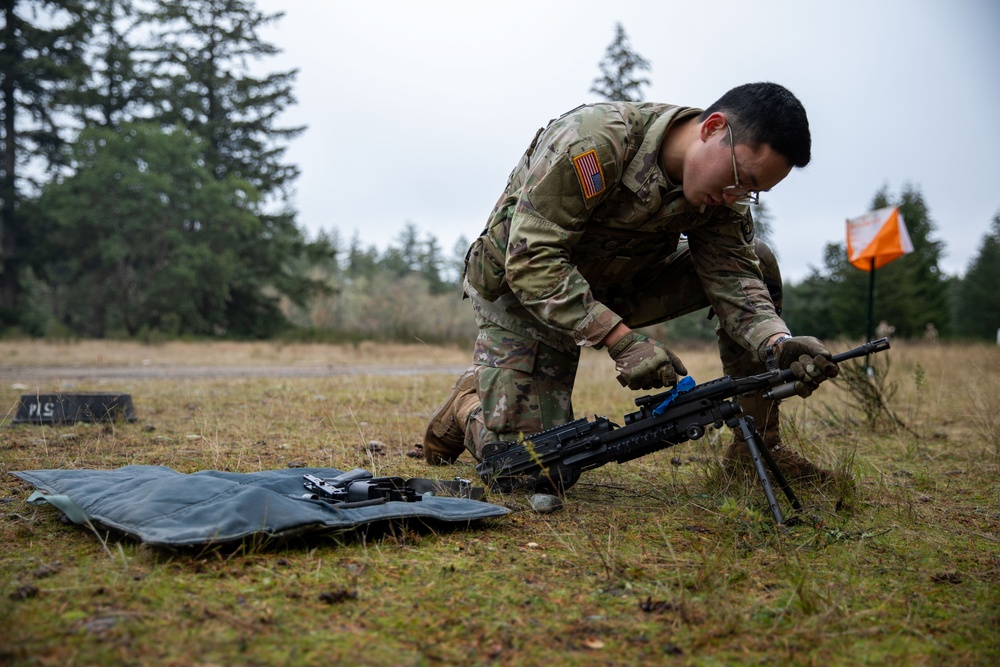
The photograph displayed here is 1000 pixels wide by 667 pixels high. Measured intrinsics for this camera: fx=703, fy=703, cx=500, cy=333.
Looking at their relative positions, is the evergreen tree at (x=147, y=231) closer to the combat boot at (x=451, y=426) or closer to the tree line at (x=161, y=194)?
the tree line at (x=161, y=194)

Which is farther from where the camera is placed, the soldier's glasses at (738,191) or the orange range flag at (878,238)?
the orange range flag at (878,238)

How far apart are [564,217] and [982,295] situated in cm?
4505

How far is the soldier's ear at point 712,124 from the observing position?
2.69 metres

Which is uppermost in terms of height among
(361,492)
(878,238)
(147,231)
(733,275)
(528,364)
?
(147,231)

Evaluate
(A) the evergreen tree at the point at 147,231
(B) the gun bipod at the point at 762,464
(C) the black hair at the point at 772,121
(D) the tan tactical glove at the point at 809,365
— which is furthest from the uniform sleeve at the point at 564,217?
(A) the evergreen tree at the point at 147,231

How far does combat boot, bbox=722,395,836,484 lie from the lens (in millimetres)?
3033

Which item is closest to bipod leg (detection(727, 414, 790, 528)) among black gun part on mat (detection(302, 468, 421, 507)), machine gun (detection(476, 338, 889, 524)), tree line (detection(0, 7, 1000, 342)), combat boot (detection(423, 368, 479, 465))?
machine gun (detection(476, 338, 889, 524))

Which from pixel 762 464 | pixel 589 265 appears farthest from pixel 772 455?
pixel 589 265

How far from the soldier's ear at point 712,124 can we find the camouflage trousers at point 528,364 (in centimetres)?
A: 93

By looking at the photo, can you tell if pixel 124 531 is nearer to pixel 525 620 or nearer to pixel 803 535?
pixel 525 620

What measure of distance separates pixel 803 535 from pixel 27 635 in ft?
7.24

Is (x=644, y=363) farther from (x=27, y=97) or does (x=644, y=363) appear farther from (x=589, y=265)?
(x=27, y=97)

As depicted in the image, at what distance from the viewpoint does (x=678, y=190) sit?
293 centimetres

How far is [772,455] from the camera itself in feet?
10.1
